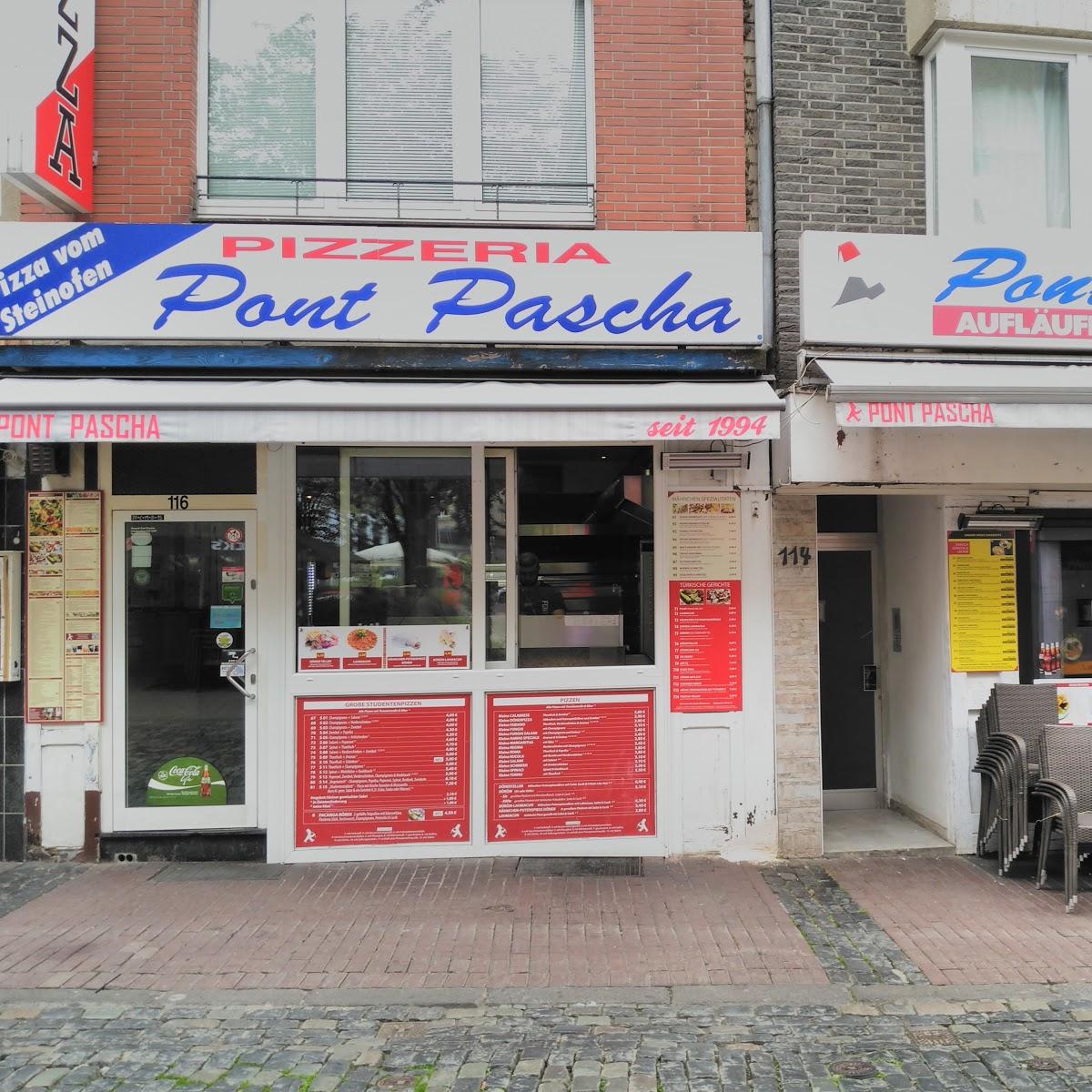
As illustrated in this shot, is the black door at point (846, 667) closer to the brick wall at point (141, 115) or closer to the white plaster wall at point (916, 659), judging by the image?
the white plaster wall at point (916, 659)

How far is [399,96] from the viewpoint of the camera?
659cm

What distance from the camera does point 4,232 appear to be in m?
5.78

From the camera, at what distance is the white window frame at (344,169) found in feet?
21.2

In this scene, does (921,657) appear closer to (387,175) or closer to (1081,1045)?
(1081,1045)

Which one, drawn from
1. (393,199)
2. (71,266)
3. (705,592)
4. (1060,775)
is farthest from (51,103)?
(1060,775)

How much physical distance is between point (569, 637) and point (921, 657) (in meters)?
2.78

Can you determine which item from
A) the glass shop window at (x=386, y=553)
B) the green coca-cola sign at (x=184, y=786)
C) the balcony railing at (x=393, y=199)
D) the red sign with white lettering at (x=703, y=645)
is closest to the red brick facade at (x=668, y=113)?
the balcony railing at (x=393, y=199)

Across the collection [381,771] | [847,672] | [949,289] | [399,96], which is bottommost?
[381,771]

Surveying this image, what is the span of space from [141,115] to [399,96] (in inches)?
71.8

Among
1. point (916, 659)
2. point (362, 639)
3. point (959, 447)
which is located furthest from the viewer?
point (916, 659)

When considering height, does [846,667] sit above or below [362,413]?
below

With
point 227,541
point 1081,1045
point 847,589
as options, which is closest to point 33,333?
point 227,541

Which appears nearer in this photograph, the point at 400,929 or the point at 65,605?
the point at 400,929

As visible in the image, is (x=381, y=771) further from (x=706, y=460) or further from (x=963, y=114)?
(x=963, y=114)
